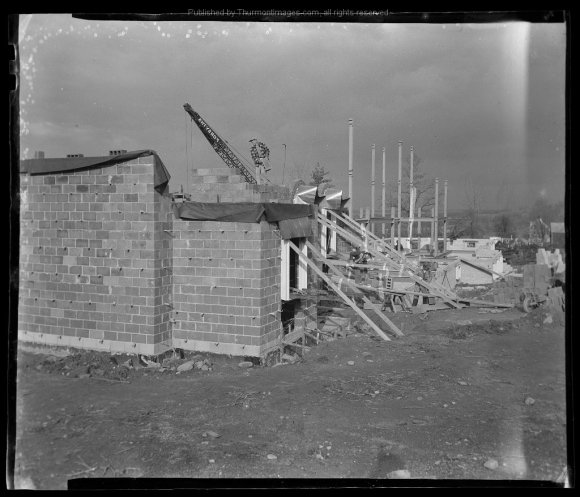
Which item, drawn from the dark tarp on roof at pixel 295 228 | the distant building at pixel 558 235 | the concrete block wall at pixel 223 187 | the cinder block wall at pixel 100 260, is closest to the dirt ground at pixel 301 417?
the cinder block wall at pixel 100 260

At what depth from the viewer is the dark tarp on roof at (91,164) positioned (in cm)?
802

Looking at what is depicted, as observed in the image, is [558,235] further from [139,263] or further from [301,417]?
[139,263]

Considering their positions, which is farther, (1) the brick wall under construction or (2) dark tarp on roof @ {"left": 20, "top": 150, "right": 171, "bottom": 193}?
(1) the brick wall under construction

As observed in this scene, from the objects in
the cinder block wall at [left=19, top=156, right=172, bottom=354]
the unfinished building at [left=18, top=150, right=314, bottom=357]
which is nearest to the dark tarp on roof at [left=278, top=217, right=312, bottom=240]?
the unfinished building at [left=18, top=150, right=314, bottom=357]

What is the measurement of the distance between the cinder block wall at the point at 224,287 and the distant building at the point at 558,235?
15.9 ft

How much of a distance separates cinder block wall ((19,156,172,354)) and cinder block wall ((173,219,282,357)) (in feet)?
0.92

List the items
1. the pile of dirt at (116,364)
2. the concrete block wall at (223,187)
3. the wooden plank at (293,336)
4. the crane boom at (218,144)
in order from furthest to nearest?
the crane boom at (218,144) < the wooden plank at (293,336) < the concrete block wall at (223,187) < the pile of dirt at (116,364)

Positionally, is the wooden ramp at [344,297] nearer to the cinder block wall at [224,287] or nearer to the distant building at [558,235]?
the cinder block wall at [224,287]

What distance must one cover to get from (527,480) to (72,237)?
7709 mm

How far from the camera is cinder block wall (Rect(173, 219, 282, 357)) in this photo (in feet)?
27.2

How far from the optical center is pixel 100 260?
827cm

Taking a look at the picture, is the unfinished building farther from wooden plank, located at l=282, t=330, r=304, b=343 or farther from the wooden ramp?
the wooden ramp

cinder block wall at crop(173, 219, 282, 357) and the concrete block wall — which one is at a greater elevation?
the concrete block wall

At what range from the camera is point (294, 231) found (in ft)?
31.8
